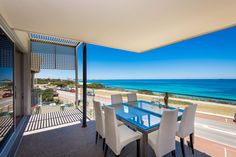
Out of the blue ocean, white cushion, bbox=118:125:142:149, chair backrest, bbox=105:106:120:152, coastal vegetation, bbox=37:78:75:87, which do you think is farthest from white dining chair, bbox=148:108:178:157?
the blue ocean

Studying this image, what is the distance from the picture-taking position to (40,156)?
6.21 feet

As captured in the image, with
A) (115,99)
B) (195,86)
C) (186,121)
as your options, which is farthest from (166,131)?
(195,86)

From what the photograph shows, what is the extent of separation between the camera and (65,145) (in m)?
2.21

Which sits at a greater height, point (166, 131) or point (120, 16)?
point (120, 16)

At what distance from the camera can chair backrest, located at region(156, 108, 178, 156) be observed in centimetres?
144

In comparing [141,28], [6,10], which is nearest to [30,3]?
[6,10]

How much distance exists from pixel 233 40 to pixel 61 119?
61.8 ft

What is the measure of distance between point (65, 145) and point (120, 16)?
8.60 feet

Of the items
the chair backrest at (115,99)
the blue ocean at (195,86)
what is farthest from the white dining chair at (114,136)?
the blue ocean at (195,86)

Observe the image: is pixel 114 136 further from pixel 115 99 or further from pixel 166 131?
pixel 115 99

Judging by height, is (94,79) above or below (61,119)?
above

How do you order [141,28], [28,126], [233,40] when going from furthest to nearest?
[233,40] → [28,126] → [141,28]

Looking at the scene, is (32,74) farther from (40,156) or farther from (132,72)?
(132,72)

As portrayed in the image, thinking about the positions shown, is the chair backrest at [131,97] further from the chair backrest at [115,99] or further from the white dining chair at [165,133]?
the white dining chair at [165,133]
